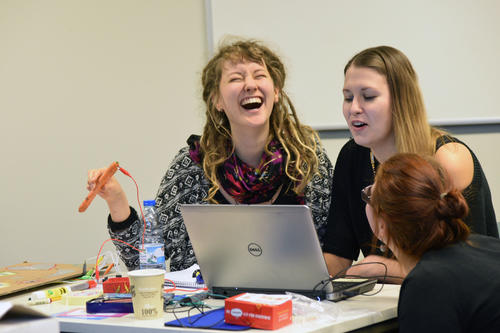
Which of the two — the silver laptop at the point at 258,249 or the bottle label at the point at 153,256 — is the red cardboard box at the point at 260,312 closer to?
the silver laptop at the point at 258,249

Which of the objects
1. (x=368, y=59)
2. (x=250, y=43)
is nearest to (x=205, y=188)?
(x=250, y=43)

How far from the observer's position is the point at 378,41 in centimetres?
268

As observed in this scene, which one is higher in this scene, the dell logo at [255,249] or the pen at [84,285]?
the dell logo at [255,249]

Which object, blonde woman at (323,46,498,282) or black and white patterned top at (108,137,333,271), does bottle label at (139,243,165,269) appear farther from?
blonde woman at (323,46,498,282)

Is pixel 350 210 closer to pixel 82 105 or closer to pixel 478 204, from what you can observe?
pixel 478 204

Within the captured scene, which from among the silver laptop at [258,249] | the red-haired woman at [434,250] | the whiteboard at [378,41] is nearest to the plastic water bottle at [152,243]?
the silver laptop at [258,249]

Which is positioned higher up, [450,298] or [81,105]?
[81,105]

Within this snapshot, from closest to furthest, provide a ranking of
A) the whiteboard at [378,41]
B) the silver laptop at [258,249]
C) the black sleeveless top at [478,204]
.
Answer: the silver laptop at [258,249]
the black sleeveless top at [478,204]
the whiteboard at [378,41]

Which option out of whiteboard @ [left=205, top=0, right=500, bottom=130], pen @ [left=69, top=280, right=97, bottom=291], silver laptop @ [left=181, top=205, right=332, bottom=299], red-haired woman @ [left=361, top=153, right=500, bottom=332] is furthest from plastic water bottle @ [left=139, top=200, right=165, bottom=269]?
whiteboard @ [left=205, top=0, right=500, bottom=130]

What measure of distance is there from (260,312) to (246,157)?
1.04 metres

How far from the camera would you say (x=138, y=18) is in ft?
10.3

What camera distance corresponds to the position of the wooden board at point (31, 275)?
1727 millimetres

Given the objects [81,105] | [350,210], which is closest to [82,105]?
[81,105]

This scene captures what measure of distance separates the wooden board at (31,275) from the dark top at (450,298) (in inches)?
44.2
